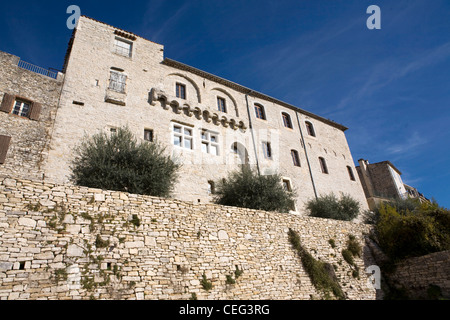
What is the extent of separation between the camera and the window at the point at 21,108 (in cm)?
1340

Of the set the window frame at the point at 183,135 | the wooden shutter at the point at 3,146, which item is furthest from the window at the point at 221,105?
the wooden shutter at the point at 3,146

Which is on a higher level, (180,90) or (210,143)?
(180,90)

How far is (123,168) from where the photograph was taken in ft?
38.7

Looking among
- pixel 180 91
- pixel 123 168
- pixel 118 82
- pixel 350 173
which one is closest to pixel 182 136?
pixel 180 91

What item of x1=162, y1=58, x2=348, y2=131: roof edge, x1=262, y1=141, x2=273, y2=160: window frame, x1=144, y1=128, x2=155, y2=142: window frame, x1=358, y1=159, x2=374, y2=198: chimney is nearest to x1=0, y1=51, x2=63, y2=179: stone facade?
x1=144, y1=128, x2=155, y2=142: window frame

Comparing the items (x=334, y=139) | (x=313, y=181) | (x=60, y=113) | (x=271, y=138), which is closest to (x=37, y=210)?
(x=60, y=113)

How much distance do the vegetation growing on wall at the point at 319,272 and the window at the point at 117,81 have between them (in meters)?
12.4

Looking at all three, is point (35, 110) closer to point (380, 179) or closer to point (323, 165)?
point (323, 165)

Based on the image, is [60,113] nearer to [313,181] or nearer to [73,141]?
[73,141]

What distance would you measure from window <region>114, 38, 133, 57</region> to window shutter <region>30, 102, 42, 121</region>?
20.7 ft

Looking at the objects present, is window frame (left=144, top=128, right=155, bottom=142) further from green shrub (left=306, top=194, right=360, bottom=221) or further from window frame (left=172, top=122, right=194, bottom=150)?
green shrub (left=306, top=194, right=360, bottom=221)

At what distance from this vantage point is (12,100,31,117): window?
44.0ft

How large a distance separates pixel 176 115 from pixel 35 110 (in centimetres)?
740
